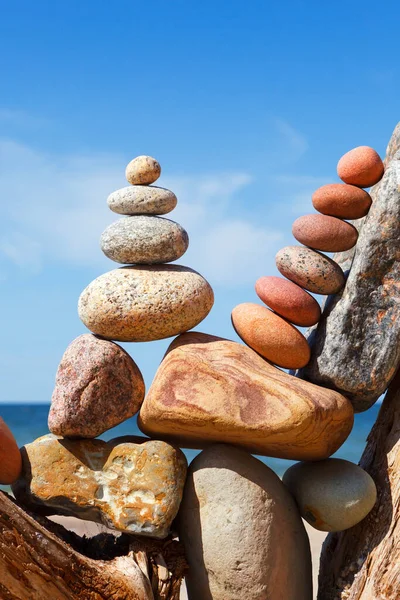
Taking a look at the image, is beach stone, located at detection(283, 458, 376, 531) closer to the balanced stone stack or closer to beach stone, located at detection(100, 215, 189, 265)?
the balanced stone stack

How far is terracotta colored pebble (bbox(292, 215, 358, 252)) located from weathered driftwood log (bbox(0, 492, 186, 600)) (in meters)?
2.19

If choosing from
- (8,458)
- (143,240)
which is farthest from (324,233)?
(8,458)

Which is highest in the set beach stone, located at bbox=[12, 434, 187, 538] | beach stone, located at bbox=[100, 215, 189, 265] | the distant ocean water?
beach stone, located at bbox=[100, 215, 189, 265]

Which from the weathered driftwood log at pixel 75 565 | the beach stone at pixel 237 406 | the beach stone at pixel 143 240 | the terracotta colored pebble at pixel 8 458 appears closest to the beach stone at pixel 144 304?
the beach stone at pixel 143 240

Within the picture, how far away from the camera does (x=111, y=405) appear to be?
14.9ft

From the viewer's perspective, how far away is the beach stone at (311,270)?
476 centimetres

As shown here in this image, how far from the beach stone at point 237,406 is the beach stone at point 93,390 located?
0.17 meters

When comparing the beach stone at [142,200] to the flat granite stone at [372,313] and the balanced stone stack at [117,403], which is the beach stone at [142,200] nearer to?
the balanced stone stack at [117,403]

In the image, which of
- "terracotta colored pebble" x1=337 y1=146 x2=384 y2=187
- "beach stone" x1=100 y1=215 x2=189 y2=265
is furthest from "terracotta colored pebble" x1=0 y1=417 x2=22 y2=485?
"terracotta colored pebble" x1=337 y1=146 x2=384 y2=187

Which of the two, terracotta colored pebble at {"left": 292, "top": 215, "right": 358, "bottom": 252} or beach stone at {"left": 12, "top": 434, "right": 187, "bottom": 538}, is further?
terracotta colored pebble at {"left": 292, "top": 215, "right": 358, "bottom": 252}

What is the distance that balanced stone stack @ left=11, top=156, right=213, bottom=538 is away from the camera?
4.38 m

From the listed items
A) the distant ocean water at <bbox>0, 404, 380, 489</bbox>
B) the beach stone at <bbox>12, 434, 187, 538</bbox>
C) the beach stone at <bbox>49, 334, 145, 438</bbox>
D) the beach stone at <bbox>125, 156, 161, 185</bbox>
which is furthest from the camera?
the distant ocean water at <bbox>0, 404, 380, 489</bbox>

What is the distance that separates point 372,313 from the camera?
15.4 ft

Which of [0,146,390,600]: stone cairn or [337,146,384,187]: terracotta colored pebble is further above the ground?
[337,146,384,187]: terracotta colored pebble
